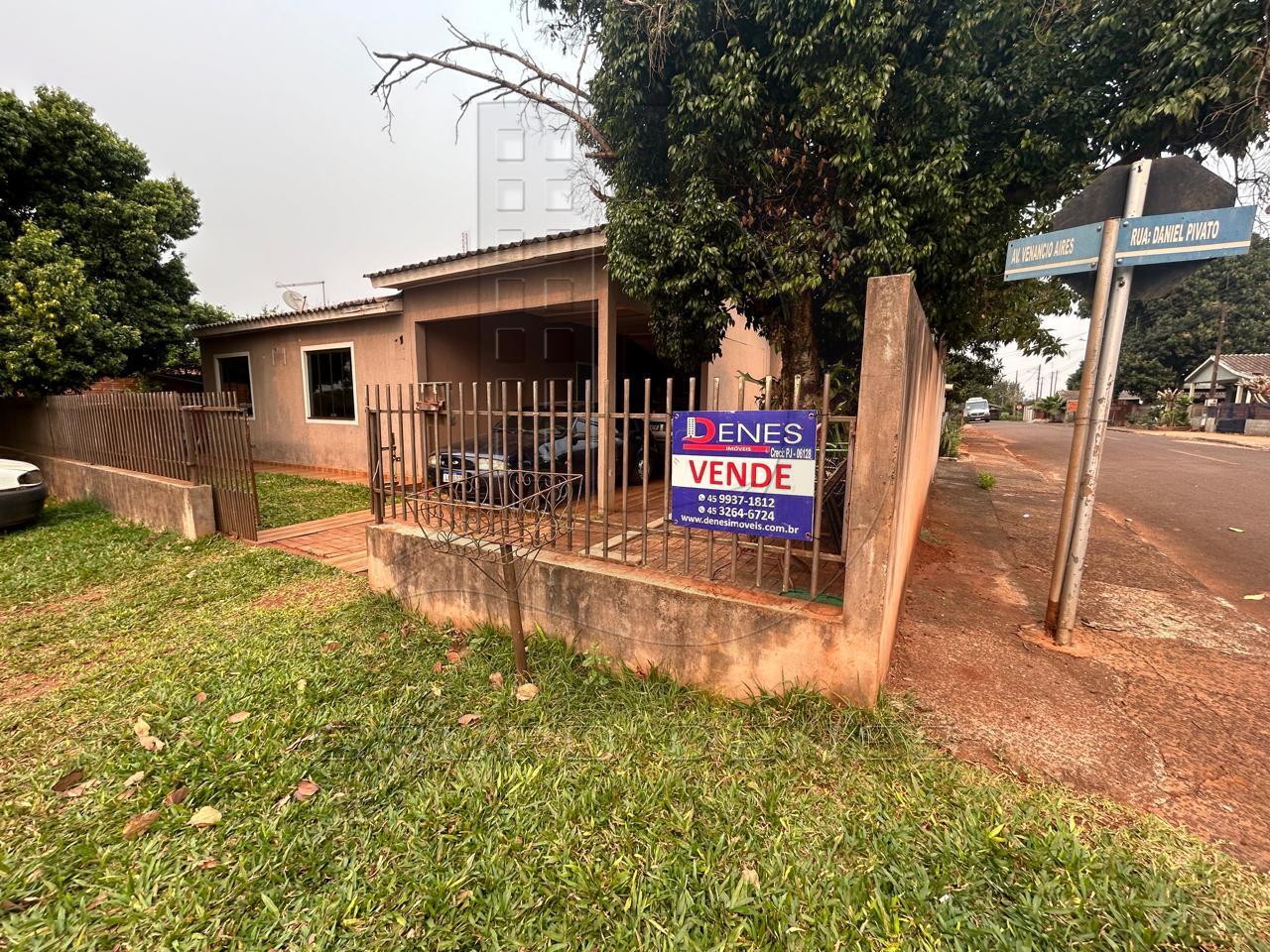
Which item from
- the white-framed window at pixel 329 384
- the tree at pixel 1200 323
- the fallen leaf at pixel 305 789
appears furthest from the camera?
the tree at pixel 1200 323

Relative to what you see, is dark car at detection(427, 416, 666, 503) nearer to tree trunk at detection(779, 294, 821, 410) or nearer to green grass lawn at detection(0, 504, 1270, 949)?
Answer: tree trunk at detection(779, 294, 821, 410)

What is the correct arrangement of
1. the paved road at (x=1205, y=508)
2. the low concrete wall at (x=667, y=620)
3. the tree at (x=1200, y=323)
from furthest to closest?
the tree at (x=1200, y=323)
the paved road at (x=1205, y=508)
the low concrete wall at (x=667, y=620)

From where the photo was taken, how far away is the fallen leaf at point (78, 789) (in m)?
2.27

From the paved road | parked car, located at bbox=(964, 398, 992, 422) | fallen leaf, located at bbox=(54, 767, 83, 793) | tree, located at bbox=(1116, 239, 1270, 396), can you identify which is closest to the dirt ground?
the paved road

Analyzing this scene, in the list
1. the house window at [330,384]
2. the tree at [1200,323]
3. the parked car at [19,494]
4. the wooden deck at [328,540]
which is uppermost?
the tree at [1200,323]

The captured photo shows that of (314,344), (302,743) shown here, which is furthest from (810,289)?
(314,344)

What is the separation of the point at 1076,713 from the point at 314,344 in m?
12.5

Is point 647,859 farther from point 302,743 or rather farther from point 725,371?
point 725,371

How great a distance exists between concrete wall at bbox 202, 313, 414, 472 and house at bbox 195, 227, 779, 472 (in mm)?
23

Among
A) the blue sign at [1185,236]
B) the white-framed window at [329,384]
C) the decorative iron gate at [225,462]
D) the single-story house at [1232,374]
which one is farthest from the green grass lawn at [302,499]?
the single-story house at [1232,374]

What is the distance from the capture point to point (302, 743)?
2.55 metres

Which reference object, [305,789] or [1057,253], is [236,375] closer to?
[305,789]

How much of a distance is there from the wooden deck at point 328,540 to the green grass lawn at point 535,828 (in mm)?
1983

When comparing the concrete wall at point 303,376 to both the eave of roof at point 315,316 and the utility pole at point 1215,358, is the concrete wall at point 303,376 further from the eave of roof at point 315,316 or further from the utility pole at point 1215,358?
the utility pole at point 1215,358
